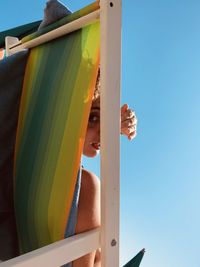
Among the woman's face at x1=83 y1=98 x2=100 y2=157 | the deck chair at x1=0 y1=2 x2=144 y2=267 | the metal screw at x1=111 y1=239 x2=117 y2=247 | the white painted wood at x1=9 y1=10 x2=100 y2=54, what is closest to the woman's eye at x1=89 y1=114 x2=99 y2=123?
the woman's face at x1=83 y1=98 x2=100 y2=157

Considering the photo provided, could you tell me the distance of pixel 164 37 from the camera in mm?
2695

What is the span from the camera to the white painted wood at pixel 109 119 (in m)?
0.63

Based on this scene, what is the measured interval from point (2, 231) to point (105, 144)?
1.55 feet

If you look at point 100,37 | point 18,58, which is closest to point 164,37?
point 18,58

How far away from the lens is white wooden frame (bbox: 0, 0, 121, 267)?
0.63 m

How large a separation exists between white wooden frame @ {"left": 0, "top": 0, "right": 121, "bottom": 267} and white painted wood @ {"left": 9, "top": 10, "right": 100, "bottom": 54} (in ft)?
0.18

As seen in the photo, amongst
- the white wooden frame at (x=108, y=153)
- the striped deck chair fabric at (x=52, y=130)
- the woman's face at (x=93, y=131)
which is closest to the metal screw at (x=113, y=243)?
the white wooden frame at (x=108, y=153)

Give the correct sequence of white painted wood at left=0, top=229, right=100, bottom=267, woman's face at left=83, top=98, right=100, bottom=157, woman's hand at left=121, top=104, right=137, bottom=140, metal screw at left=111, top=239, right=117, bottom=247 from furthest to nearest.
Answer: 1. woman's hand at left=121, top=104, right=137, bottom=140
2. woman's face at left=83, top=98, right=100, bottom=157
3. metal screw at left=111, top=239, right=117, bottom=247
4. white painted wood at left=0, top=229, right=100, bottom=267

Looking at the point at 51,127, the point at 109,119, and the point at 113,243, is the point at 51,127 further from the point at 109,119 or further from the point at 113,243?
the point at 113,243

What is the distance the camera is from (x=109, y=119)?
2.10 ft

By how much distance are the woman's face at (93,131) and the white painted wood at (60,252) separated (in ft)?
1.04

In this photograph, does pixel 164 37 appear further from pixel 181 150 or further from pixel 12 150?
pixel 12 150

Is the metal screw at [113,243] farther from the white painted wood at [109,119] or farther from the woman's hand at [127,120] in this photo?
the woman's hand at [127,120]

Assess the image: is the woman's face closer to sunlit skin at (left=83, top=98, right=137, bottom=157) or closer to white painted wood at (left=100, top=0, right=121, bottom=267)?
sunlit skin at (left=83, top=98, right=137, bottom=157)
